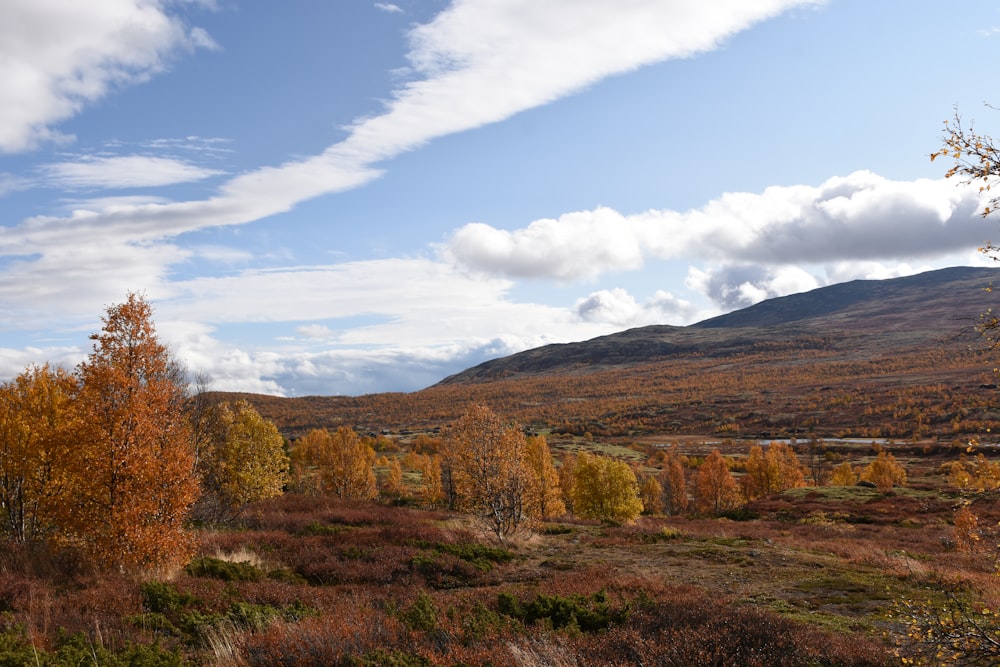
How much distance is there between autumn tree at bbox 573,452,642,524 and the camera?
52.4 meters

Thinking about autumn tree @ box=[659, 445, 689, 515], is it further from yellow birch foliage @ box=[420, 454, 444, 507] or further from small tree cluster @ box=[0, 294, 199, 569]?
small tree cluster @ box=[0, 294, 199, 569]

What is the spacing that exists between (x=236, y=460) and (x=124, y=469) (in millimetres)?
25616

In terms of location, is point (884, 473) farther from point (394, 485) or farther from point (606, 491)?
point (394, 485)

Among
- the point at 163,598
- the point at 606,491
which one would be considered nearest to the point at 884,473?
the point at 606,491

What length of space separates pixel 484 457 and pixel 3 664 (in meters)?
21.5

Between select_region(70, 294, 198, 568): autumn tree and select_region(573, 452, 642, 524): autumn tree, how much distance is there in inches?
1640

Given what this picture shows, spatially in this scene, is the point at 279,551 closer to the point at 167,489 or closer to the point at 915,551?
the point at 167,489

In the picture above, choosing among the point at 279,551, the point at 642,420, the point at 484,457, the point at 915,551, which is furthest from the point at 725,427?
the point at 279,551

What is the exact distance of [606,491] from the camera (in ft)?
174

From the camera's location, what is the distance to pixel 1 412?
22781 mm

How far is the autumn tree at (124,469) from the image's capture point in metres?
15.8

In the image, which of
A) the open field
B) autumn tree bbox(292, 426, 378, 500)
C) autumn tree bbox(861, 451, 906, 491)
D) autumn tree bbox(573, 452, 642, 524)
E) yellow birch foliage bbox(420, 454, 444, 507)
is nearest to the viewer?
the open field

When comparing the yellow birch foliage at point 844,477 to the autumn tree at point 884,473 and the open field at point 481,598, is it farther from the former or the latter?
the open field at point 481,598

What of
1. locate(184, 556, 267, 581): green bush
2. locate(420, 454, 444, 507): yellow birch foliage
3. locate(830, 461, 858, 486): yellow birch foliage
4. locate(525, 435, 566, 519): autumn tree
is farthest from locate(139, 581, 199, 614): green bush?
locate(830, 461, 858, 486): yellow birch foliage
